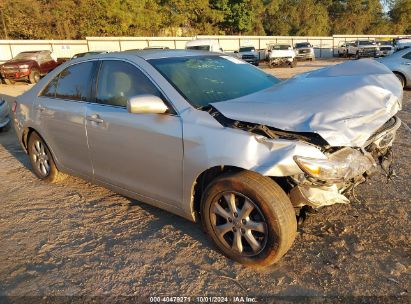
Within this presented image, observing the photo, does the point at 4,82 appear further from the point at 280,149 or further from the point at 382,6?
the point at 382,6

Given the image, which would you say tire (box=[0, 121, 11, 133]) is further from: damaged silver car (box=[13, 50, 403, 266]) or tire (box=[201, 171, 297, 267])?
tire (box=[201, 171, 297, 267])

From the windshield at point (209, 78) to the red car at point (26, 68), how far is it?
18.3 m

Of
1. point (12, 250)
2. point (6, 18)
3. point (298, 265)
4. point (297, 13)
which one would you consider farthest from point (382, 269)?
point (297, 13)

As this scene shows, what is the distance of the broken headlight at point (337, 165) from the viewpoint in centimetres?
257

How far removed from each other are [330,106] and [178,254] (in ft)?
5.68

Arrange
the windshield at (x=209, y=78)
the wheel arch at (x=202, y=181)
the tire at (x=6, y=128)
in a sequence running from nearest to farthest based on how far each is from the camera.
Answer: the wheel arch at (x=202, y=181) → the windshield at (x=209, y=78) → the tire at (x=6, y=128)

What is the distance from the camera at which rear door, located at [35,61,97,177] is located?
402 cm

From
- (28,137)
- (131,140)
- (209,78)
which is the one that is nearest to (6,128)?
(28,137)

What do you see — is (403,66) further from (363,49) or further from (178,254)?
(363,49)

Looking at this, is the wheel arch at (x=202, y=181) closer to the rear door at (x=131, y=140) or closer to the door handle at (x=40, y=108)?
the rear door at (x=131, y=140)

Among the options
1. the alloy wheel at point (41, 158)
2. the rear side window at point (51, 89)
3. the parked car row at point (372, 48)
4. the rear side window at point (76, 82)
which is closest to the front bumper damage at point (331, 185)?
the rear side window at point (76, 82)

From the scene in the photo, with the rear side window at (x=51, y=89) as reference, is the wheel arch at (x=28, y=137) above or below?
below

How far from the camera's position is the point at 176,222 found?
3.77 metres

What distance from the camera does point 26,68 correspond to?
19531mm
